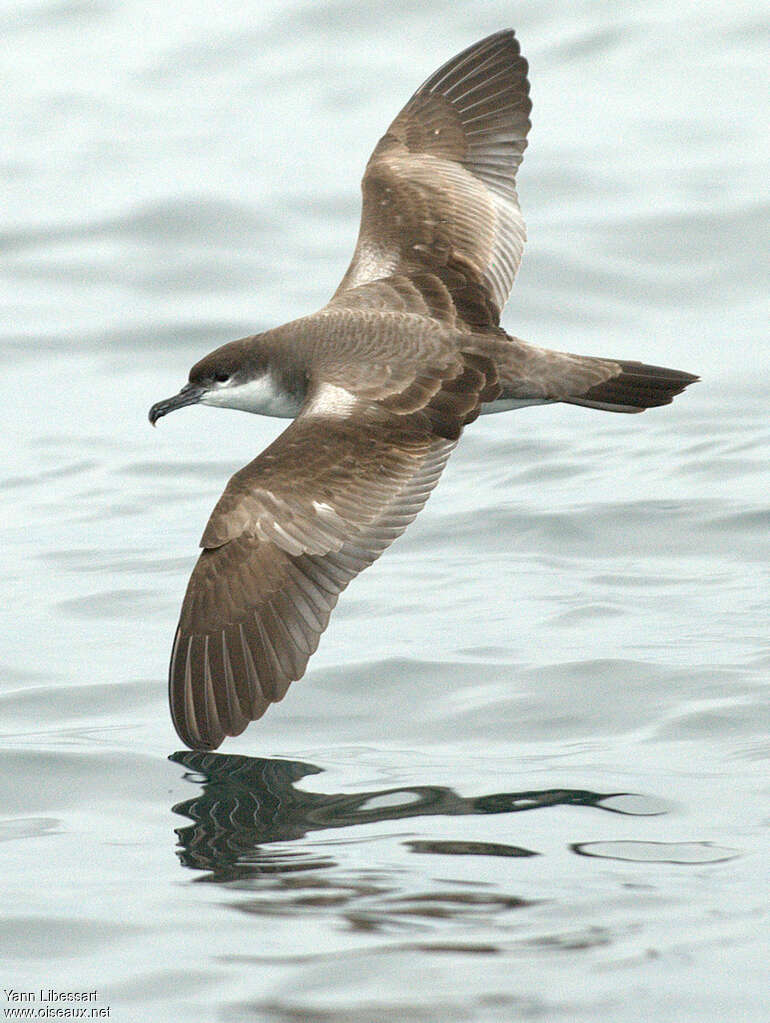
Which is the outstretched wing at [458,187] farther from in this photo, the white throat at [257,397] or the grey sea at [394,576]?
the grey sea at [394,576]

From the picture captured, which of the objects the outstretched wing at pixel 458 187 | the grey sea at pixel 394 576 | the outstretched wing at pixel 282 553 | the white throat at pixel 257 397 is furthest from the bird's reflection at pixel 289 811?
the outstretched wing at pixel 458 187

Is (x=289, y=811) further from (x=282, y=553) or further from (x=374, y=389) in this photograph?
(x=374, y=389)

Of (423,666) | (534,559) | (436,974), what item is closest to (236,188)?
(534,559)

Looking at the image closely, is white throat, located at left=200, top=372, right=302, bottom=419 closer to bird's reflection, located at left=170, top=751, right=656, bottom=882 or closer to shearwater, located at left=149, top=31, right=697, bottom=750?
shearwater, located at left=149, top=31, right=697, bottom=750

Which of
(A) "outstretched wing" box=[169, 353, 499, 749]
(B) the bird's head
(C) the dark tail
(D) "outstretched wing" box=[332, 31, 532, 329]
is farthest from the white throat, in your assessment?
(C) the dark tail

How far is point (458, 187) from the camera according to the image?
7.80 meters

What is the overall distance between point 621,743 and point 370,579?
1952 mm

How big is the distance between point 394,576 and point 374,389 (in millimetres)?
1386

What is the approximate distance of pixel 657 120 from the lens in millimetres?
12680

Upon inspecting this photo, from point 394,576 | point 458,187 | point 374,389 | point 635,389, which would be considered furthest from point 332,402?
point 458,187

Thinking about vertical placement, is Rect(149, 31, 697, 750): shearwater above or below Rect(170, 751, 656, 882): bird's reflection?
above

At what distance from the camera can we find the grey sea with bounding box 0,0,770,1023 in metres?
4.50

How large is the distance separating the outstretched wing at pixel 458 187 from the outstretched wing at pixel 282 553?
3.18ft

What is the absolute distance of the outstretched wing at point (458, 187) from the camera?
7332mm
